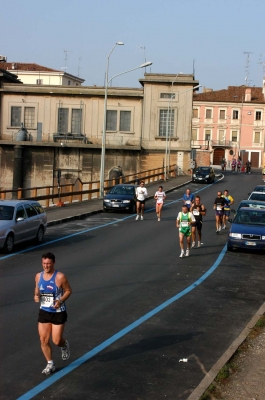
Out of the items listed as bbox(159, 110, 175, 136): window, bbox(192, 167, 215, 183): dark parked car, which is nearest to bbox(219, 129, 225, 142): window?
bbox(159, 110, 175, 136): window

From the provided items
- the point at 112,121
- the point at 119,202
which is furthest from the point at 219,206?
the point at 112,121

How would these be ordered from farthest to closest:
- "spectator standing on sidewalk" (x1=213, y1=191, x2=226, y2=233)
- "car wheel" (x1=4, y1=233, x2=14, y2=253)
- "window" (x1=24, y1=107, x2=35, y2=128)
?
1. "window" (x1=24, y1=107, x2=35, y2=128)
2. "spectator standing on sidewalk" (x1=213, y1=191, x2=226, y2=233)
3. "car wheel" (x1=4, y1=233, x2=14, y2=253)

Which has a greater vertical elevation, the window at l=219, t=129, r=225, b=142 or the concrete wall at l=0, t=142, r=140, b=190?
the window at l=219, t=129, r=225, b=142

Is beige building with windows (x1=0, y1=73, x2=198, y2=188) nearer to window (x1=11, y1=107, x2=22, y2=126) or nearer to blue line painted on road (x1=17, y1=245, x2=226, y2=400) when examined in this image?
window (x1=11, y1=107, x2=22, y2=126)

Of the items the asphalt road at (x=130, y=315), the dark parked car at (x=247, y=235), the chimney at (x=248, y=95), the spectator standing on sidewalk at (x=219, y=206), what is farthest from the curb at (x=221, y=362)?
the chimney at (x=248, y=95)

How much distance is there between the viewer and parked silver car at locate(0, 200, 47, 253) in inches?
723

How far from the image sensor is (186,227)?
61.7ft

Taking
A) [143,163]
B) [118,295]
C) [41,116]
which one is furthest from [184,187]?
[118,295]

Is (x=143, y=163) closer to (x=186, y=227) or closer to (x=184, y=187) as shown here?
(x=184, y=187)

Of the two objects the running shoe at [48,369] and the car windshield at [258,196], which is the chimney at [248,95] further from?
the running shoe at [48,369]

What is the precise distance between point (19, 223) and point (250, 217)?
774 centimetres

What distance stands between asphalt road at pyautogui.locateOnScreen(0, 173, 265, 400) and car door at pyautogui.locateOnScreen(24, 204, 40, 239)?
66 centimetres

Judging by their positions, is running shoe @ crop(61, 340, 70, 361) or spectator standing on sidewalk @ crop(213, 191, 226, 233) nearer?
running shoe @ crop(61, 340, 70, 361)

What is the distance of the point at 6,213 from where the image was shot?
19.4 metres
